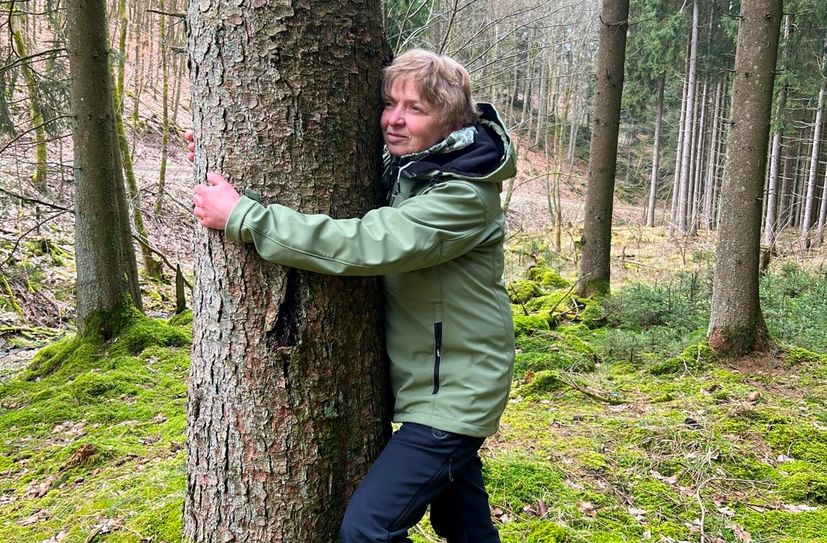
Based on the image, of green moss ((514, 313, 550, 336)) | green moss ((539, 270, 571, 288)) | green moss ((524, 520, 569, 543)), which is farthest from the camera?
green moss ((539, 270, 571, 288))

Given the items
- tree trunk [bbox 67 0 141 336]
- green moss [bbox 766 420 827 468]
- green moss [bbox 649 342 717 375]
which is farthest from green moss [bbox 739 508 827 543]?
tree trunk [bbox 67 0 141 336]

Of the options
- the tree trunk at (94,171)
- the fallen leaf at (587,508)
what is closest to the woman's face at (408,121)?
the fallen leaf at (587,508)

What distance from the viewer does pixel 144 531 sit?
8.29 feet

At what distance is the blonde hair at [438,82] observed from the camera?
2.01 metres

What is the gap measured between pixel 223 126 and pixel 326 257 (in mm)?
588

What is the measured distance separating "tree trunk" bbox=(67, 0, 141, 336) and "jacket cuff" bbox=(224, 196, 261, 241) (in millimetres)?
5141

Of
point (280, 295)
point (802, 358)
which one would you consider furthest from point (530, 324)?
point (280, 295)

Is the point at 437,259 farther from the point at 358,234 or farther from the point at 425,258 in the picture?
the point at 358,234

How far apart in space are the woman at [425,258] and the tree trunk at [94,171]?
497 centimetres

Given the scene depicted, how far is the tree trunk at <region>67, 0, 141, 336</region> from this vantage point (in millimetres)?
5820

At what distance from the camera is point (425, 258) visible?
1799 millimetres

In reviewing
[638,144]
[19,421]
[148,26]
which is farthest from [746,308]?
[638,144]

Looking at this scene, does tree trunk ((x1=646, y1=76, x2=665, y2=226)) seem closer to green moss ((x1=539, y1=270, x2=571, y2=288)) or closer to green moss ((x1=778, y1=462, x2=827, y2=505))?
green moss ((x1=539, y1=270, x2=571, y2=288))

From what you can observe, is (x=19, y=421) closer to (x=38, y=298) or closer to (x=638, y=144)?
(x=38, y=298)
